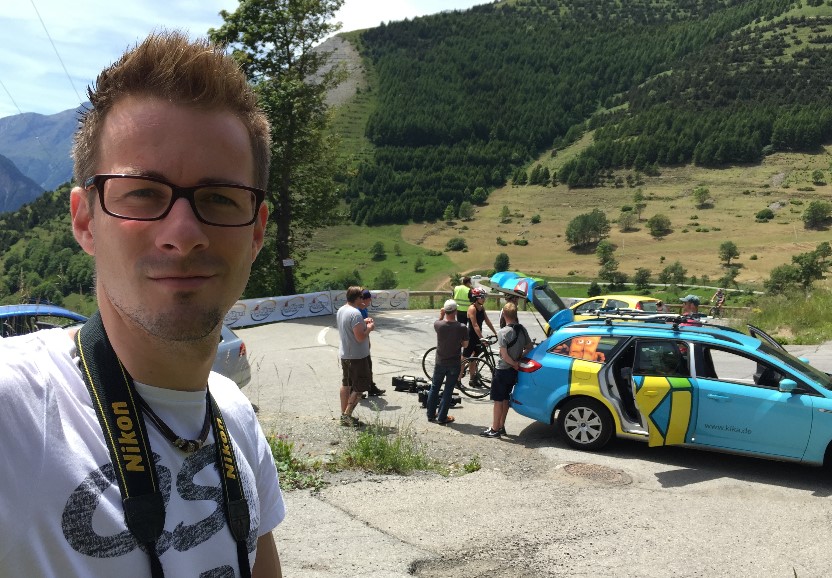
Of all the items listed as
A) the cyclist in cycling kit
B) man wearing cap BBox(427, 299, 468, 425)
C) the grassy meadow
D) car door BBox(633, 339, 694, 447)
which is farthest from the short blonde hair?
the grassy meadow

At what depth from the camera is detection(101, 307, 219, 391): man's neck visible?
134 centimetres

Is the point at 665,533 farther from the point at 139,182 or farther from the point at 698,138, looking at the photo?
the point at 698,138

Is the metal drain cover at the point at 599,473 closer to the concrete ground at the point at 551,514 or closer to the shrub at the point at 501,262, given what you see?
the concrete ground at the point at 551,514

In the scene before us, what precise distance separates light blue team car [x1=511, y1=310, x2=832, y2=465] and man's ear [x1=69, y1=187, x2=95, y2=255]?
8.36 metres

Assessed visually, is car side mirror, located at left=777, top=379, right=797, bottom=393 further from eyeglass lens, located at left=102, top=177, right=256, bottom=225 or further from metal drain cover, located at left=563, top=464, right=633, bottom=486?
eyeglass lens, located at left=102, top=177, right=256, bottom=225

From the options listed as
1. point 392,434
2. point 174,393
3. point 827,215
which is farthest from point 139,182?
point 827,215

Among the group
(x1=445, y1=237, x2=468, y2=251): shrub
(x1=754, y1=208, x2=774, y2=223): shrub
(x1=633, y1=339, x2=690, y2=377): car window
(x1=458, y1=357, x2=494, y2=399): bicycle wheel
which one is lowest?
(x1=445, y1=237, x2=468, y2=251): shrub

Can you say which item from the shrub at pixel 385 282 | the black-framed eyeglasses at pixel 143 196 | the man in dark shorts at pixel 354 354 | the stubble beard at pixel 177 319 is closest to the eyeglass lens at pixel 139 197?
the black-framed eyeglasses at pixel 143 196

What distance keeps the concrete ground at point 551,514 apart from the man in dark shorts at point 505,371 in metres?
0.26

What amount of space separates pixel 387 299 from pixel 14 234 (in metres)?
58.5

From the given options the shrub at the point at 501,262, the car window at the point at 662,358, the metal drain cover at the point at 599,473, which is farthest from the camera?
the shrub at the point at 501,262

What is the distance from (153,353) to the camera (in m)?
1.36

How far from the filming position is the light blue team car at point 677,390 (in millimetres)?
8430

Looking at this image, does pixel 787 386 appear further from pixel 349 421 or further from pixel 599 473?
pixel 349 421
